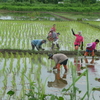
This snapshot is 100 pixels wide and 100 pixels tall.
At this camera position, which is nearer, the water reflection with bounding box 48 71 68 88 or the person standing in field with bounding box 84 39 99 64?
the water reflection with bounding box 48 71 68 88

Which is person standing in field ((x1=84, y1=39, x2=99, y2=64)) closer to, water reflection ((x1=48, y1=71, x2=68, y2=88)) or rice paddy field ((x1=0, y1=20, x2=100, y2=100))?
rice paddy field ((x1=0, y1=20, x2=100, y2=100))

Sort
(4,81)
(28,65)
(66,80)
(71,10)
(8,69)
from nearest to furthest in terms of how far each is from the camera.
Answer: (4,81), (66,80), (8,69), (28,65), (71,10)

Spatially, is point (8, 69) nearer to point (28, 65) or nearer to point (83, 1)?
point (28, 65)

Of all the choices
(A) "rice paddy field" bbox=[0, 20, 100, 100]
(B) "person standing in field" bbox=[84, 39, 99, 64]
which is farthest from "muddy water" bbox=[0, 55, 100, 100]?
(B) "person standing in field" bbox=[84, 39, 99, 64]

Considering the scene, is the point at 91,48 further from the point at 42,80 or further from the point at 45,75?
the point at 42,80

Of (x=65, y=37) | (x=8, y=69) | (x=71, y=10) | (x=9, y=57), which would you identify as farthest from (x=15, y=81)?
(x=71, y=10)

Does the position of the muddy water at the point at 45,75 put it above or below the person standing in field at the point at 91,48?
below

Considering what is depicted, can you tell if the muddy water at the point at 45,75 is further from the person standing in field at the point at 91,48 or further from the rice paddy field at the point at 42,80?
the person standing in field at the point at 91,48

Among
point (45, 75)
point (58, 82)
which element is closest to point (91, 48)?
point (45, 75)

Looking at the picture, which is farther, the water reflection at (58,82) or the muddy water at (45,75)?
the water reflection at (58,82)

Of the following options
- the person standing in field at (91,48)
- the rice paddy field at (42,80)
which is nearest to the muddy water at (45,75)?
the rice paddy field at (42,80)

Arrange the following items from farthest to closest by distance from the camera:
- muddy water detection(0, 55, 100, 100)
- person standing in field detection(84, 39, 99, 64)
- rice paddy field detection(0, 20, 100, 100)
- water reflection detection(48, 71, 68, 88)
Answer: person standing in field detection(84, 39, 99, 64), water reflection detection(48, 71, 68, 88), muddy water detection(0, 55, 100, 100), rice paddy field detection(0, 20, 100, 100)

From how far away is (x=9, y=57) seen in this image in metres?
7.52

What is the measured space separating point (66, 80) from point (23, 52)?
2764 millimetres
